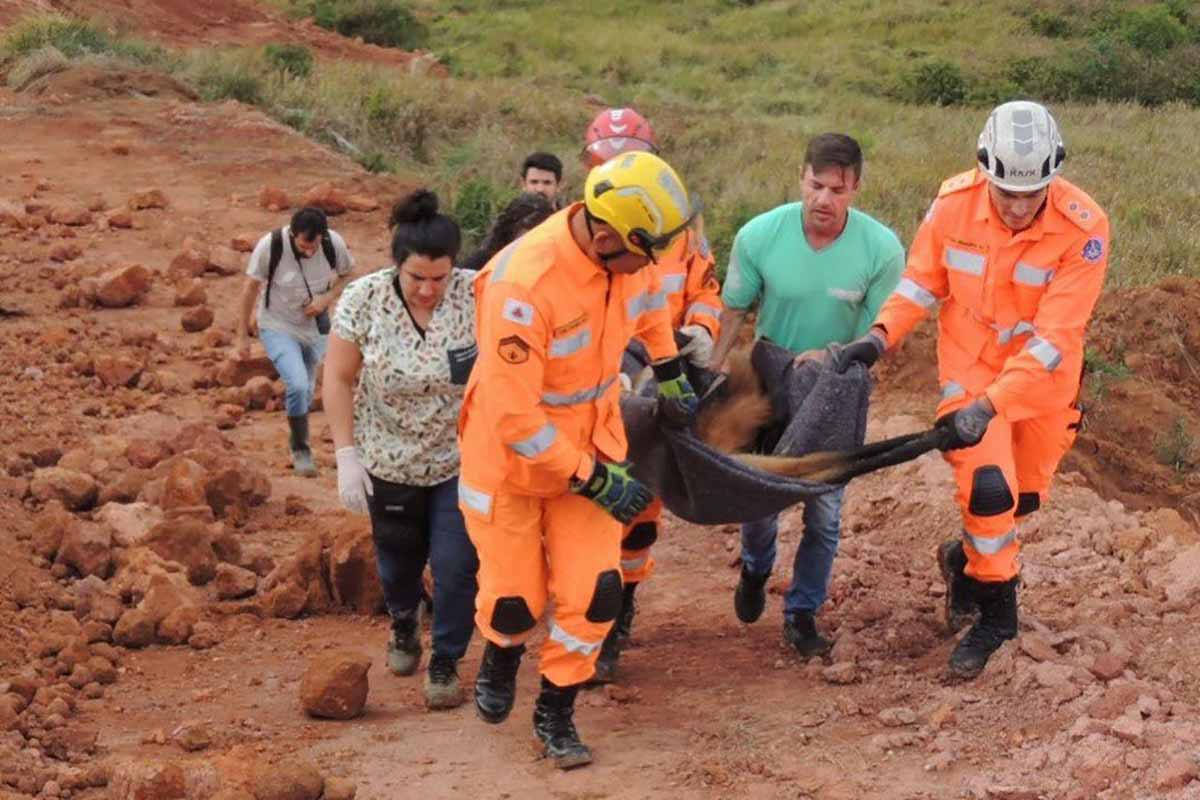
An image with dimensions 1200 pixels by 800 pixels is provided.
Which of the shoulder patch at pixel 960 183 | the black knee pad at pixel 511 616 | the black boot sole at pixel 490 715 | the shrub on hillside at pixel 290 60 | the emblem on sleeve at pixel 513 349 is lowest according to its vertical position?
the shrub on hillside at pixel 290 60

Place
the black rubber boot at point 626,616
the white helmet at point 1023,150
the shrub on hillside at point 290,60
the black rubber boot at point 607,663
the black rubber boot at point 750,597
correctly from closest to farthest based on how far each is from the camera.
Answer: the white helmet at point 1023,150
the black rubber boot at point 607,663
the black rubber boot at point 626,616
the black rubber boot at point 750,597
the shrub on hillside at point 290,60

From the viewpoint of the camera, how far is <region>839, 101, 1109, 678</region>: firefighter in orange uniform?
581cm

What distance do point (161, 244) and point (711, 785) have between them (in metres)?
9.92

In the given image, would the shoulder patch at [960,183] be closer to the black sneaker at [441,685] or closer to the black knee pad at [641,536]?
the black knee pad at [641,536]

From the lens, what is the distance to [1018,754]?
5.36m

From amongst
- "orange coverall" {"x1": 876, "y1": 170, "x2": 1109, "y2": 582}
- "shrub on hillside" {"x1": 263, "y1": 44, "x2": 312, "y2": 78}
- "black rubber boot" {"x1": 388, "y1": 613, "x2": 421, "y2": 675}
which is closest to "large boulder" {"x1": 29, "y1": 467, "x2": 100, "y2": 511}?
"black rubber boot" {"x1": 388, "y1": 613, "x2": 421, "y2": 675}

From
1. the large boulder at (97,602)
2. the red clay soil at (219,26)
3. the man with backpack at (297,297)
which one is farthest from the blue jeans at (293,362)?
the red clay soil at (219,26)

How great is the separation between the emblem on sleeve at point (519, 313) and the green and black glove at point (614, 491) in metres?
0.52

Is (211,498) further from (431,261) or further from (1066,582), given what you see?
(1066,582)

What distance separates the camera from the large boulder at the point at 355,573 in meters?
7.61

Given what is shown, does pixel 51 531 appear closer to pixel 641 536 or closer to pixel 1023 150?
pixel 641 536

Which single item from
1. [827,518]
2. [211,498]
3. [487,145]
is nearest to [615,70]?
[487,145]

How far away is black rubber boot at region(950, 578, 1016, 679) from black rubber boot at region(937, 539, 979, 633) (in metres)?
0.37

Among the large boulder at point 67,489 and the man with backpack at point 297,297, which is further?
the man with backpack at point 297,297
